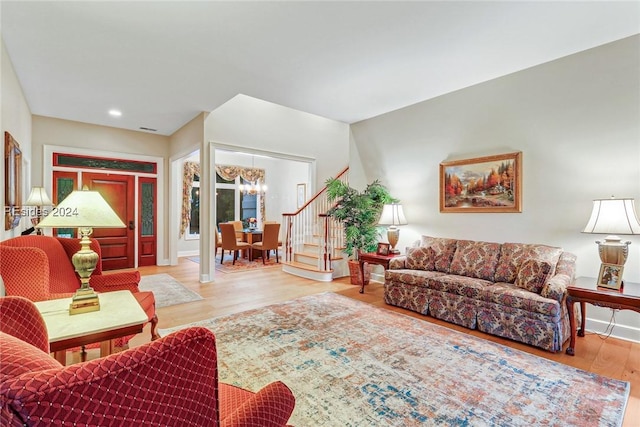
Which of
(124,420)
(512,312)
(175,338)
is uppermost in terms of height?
(175,338)

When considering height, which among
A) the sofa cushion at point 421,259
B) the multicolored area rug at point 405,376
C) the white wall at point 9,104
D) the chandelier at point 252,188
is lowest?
the multicolored area rug at point 405,376

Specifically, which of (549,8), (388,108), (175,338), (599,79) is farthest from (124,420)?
(388,108)

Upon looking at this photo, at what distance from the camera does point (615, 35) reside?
2.92 meters

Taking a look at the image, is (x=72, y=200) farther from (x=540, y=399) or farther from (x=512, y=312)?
(x=512, y=312)

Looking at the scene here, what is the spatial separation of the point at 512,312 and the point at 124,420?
3231mm

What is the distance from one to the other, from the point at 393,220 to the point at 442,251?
907 mm

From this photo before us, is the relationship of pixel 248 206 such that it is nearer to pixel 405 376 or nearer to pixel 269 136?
pixel 269 136

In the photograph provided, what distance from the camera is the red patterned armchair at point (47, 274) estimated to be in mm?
2156

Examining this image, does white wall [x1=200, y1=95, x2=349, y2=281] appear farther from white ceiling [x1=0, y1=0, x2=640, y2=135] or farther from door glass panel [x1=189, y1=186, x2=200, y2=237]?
door glass panel [x1=189, y1=186, x2=200, y2=237]

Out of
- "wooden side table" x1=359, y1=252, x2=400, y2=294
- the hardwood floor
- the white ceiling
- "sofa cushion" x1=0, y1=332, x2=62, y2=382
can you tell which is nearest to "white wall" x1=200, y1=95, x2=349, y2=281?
the hardwood floor

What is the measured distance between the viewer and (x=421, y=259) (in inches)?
156

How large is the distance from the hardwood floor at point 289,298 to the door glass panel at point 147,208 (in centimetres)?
82

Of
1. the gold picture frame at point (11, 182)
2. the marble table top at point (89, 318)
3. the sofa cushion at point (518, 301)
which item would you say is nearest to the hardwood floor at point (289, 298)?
the sofa cushion at point (518, 301)

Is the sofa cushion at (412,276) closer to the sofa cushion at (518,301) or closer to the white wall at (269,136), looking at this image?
the sofa cushion at (518,301)
